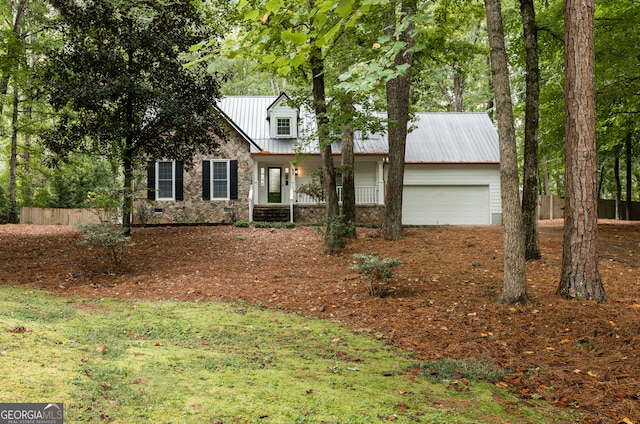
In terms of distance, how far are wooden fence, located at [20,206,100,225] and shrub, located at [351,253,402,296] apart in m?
14.9

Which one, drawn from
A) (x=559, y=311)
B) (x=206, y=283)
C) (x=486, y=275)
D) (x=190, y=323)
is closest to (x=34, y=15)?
(x=206, y=283)

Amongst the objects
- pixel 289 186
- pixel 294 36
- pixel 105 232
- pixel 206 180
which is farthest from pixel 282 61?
pixel 289 186

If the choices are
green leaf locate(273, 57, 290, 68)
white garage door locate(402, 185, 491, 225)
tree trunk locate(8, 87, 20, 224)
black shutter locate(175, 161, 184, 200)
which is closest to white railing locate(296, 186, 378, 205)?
white garage door locate(402, 185, 491, 225)

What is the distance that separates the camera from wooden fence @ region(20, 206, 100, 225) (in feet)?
63.5

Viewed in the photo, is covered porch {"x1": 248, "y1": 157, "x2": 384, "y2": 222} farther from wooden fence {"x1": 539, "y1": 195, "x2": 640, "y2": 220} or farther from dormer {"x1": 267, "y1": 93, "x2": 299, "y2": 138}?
wooden fence {"x1": 539, "y1": 195, "x2": 640, "y2": 220}

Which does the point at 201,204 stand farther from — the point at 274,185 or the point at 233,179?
the point at 274,185

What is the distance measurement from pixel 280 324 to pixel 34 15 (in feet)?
48.4

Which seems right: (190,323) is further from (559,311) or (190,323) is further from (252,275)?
(559,311)

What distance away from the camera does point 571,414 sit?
11.2 ft

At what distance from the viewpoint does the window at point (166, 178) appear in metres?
19.5

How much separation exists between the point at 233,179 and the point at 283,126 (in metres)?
3.84

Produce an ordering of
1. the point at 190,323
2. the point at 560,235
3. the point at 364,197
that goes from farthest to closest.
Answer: the point at 364,197 < the point at 560,235 < the point at 190,323

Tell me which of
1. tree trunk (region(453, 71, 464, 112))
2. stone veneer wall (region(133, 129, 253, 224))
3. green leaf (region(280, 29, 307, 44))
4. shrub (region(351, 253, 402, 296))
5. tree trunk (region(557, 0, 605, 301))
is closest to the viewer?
green leaf (region(280, 29, 307, 44))

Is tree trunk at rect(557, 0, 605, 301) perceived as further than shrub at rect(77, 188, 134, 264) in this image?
No
